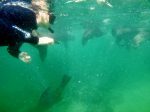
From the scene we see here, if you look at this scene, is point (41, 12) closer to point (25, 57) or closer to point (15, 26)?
point (25, 57)

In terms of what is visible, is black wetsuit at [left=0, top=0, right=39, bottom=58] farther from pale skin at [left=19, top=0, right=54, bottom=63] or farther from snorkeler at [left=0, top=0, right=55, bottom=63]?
pale skin at [left=19, top=0, right=54, bottom=63]

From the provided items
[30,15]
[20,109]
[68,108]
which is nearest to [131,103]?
[68,108]

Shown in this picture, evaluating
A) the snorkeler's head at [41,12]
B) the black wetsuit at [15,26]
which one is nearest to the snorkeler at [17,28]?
the black wetsuit at [15,26]

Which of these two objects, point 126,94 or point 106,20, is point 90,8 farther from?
point 126,94

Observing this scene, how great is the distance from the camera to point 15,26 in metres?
6.30

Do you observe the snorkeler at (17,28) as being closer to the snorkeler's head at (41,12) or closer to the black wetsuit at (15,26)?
the black wetsuit at (15,26)

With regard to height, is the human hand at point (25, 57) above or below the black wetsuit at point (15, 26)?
Result: below

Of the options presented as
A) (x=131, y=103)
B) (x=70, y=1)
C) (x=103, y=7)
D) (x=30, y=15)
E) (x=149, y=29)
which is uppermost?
(x=30, y=15)

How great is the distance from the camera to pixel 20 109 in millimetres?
22703

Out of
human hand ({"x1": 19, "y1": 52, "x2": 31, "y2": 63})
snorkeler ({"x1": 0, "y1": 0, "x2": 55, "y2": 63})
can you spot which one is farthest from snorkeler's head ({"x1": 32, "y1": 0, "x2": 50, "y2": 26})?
human hand ({"x1": 19, "y1": 52, "x2": 31, "y2": 63})

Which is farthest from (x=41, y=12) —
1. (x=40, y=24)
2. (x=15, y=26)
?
(x=15, y=26)

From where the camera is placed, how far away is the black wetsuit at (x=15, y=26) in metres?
6.15

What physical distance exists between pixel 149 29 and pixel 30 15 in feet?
80.0

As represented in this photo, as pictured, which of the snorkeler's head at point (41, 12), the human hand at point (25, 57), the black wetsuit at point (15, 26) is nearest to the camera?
the black wetsuit at point (15, 26)
